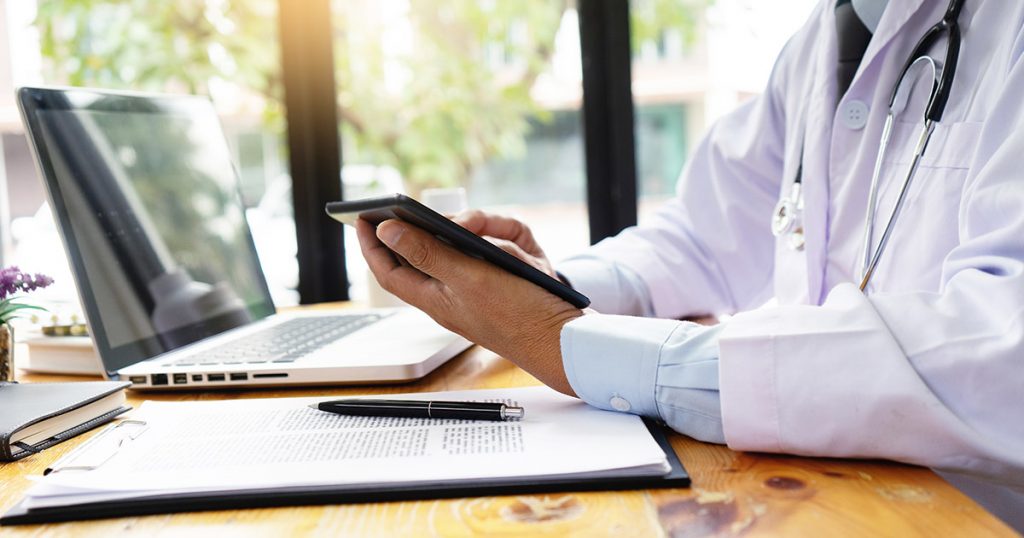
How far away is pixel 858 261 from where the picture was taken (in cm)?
102

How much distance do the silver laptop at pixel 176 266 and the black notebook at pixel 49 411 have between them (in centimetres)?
8

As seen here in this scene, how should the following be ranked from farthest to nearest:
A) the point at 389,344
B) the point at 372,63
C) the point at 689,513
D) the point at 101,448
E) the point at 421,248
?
the point at 372,63 < the point at 389,344 < the point at 421,248 < the point at 101,448 < the point at 689,513

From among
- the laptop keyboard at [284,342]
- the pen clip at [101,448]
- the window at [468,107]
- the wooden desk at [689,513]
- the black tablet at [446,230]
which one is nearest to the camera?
the wooden desk at [689,513]

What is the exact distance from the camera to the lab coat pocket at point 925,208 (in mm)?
864

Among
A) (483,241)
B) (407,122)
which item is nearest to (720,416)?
(483,241)

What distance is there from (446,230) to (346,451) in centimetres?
21

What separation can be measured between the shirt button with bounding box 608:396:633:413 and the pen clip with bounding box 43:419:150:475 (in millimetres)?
385

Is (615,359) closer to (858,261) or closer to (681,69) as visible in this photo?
(858,261)

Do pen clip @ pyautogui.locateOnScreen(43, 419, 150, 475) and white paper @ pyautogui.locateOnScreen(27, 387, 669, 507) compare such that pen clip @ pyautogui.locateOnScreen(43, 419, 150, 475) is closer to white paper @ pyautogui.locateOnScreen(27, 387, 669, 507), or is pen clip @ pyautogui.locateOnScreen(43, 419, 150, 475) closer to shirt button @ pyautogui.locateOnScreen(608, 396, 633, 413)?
white paper @ pyautogui.locateOnScreen(27, 387, 669, 507)

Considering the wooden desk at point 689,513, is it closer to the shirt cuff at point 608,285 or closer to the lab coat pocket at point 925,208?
the lab coat pocket at point 925,208

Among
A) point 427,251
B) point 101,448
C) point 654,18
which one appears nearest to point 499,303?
point 427,251

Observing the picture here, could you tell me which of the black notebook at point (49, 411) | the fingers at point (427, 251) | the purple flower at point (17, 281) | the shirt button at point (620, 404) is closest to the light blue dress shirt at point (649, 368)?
the shirt button at point (620, 404)

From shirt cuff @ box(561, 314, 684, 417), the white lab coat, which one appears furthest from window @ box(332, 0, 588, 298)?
shirt cuff @ box(561, 314, 684, 417)

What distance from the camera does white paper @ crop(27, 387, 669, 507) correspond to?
0.57 m
